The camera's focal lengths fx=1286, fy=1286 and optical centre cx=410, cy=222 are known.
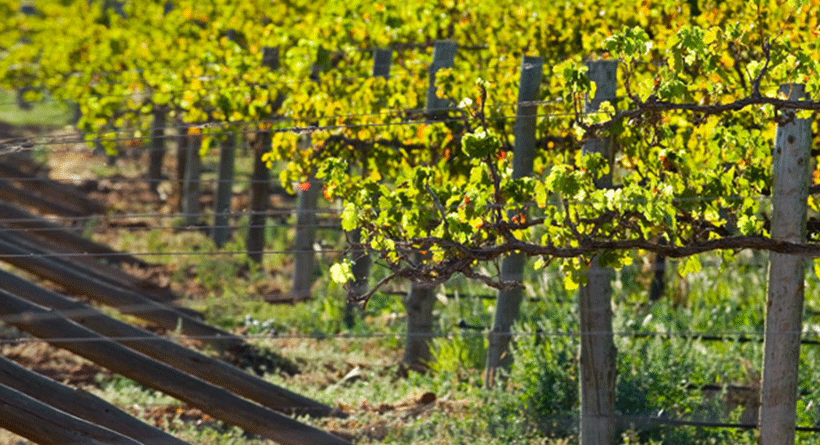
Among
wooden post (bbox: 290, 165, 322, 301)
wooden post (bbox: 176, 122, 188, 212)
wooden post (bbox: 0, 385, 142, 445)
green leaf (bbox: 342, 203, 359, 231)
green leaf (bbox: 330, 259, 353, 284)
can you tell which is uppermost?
wooden post (bbox: 176, 122, 188, 212)

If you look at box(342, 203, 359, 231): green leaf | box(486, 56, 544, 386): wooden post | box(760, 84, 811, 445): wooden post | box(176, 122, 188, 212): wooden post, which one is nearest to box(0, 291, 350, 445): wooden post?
box(486, 56, 544, 386): wooden post

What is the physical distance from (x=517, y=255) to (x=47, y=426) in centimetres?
402

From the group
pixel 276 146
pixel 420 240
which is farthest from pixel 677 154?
pixel 276 146

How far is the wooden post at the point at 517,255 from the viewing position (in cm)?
911

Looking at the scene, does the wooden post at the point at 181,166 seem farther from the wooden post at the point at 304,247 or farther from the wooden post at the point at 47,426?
the wooden post at the point at 47,426

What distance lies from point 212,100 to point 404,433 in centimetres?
479

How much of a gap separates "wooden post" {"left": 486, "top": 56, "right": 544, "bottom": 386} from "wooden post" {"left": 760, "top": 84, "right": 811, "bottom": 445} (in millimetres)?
2258

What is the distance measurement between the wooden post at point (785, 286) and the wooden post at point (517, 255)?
2.26 metres

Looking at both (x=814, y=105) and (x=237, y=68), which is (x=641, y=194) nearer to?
(x=814, y=105)

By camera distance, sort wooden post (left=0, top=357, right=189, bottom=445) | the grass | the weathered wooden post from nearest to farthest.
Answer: wooden post (left=0, top=357, right=189, bottom=445), the grass, the weathered wooden post

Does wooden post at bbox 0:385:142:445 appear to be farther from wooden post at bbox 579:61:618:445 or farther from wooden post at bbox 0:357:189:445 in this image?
wooden post at bbox 579:61:618:445

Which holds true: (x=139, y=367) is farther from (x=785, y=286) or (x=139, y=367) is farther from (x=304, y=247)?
(x=304, y=247)

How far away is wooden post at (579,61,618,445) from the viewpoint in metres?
7.82

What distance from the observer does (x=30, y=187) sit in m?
Result: 19.9
